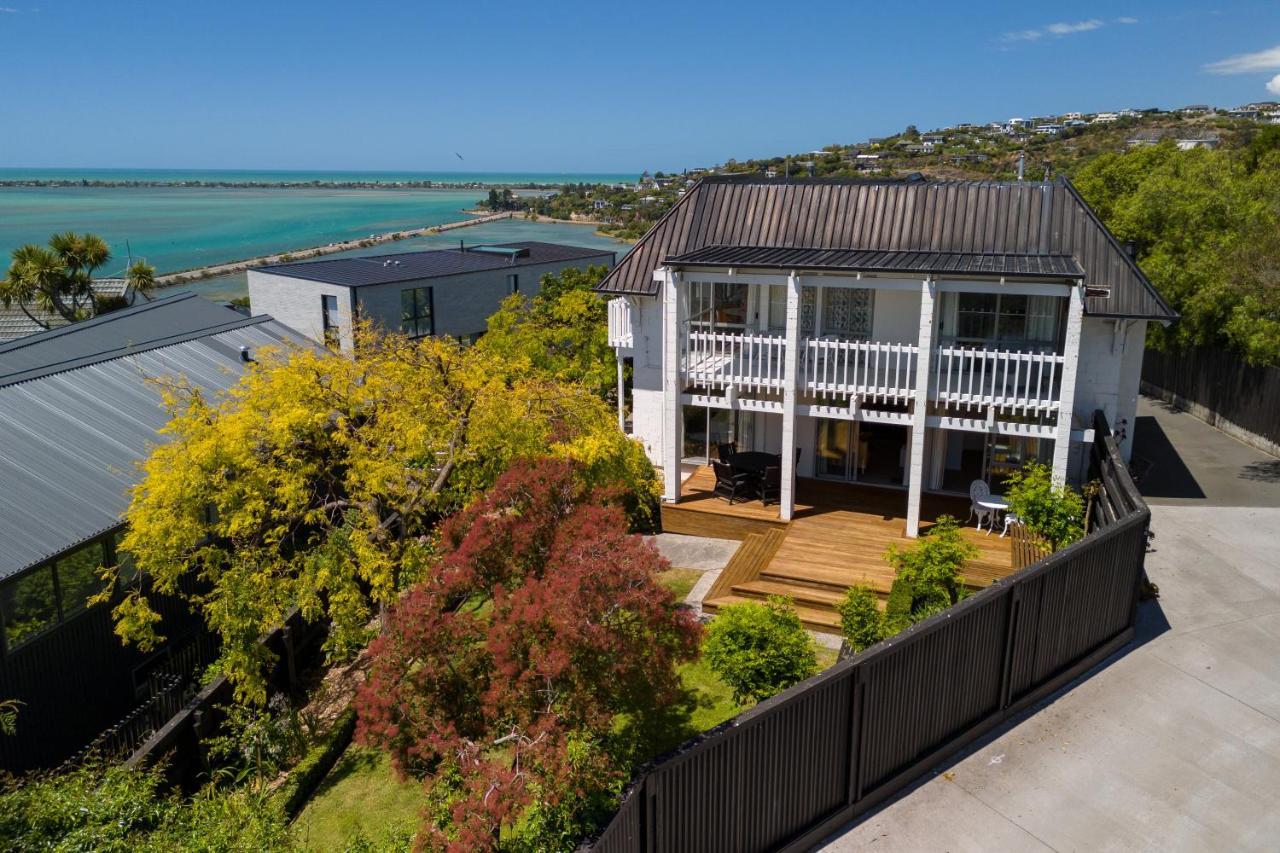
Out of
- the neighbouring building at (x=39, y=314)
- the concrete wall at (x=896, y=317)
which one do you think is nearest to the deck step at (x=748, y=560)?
the concrete wall at (x=896, y=317)

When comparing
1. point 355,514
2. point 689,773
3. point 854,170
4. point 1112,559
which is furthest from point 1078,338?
point 854,170

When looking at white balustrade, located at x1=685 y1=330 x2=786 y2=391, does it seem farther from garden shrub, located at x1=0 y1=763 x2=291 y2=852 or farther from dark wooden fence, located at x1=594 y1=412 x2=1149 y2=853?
garden shrub, located at x1=0 y1=763 x2=291 y2=852

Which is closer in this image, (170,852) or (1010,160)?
(170,852)

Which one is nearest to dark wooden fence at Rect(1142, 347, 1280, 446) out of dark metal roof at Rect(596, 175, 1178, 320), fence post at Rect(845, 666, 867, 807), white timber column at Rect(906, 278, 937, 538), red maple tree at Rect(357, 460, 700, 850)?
dark metal roof at Rect(596, 175, 1178, 320)

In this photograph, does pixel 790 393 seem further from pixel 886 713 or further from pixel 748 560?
pixel 886 713

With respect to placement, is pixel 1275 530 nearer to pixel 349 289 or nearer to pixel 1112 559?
pixel 1112 559

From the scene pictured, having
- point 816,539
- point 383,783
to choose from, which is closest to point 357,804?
point 383,783
